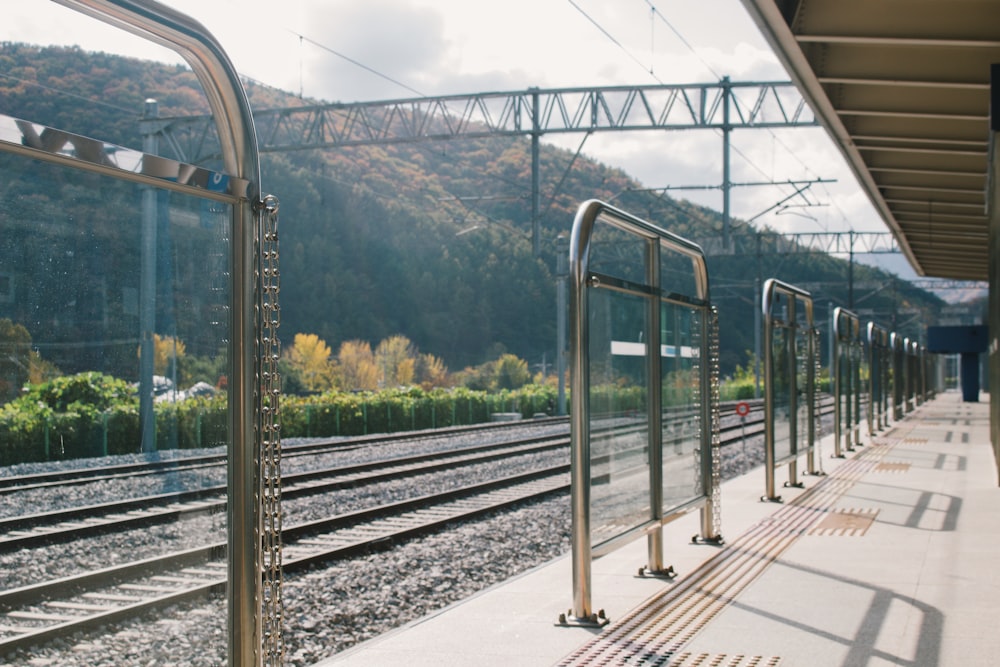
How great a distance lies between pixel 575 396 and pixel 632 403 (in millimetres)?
1045

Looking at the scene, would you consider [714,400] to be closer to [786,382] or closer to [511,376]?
[786,382]

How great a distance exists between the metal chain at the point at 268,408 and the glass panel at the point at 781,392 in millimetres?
7910

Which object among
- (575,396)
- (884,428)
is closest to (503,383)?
(884,428)

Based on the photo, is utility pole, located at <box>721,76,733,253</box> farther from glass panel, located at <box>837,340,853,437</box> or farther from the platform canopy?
the platform canopy

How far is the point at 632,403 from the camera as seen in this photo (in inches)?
258

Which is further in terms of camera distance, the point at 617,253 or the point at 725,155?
the point at 617,253

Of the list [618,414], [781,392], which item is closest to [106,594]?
[618,414]

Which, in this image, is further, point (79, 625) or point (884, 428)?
point (884, 428)

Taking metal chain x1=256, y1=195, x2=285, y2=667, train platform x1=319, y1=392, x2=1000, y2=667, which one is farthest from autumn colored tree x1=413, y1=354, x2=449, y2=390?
metal chain x1=256, y1=195, x2=285, y2=667

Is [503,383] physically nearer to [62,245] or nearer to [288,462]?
[288,462]

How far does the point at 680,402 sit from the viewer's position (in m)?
7.63

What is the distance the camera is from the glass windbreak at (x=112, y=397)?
2.66 meters

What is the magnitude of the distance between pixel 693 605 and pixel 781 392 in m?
5.52

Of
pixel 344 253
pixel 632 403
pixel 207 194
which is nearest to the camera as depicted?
pixel 207 194
